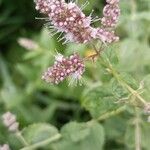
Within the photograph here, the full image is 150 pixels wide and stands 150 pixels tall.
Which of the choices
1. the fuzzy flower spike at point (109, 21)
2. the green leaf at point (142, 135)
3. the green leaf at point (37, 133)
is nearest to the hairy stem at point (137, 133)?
the green leaf at point (142, 135)

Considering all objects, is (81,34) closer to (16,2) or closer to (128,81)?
(128,81)

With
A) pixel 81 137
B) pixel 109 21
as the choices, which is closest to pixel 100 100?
pixel 81 137

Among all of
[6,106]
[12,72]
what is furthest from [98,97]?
[12,72]

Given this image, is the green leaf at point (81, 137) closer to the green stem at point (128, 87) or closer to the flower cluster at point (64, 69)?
the green stem at point (128, 87)

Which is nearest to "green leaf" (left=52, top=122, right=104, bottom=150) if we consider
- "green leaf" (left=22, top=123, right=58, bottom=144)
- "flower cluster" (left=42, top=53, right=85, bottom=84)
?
"green leaf" (left=22, top=123, right=58, bottom=144)

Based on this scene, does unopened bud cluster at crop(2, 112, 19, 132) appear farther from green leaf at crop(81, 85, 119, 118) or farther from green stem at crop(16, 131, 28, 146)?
green leaf at crop(81, 85, 119, 118)

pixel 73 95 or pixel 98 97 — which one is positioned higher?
pixel 73 95
